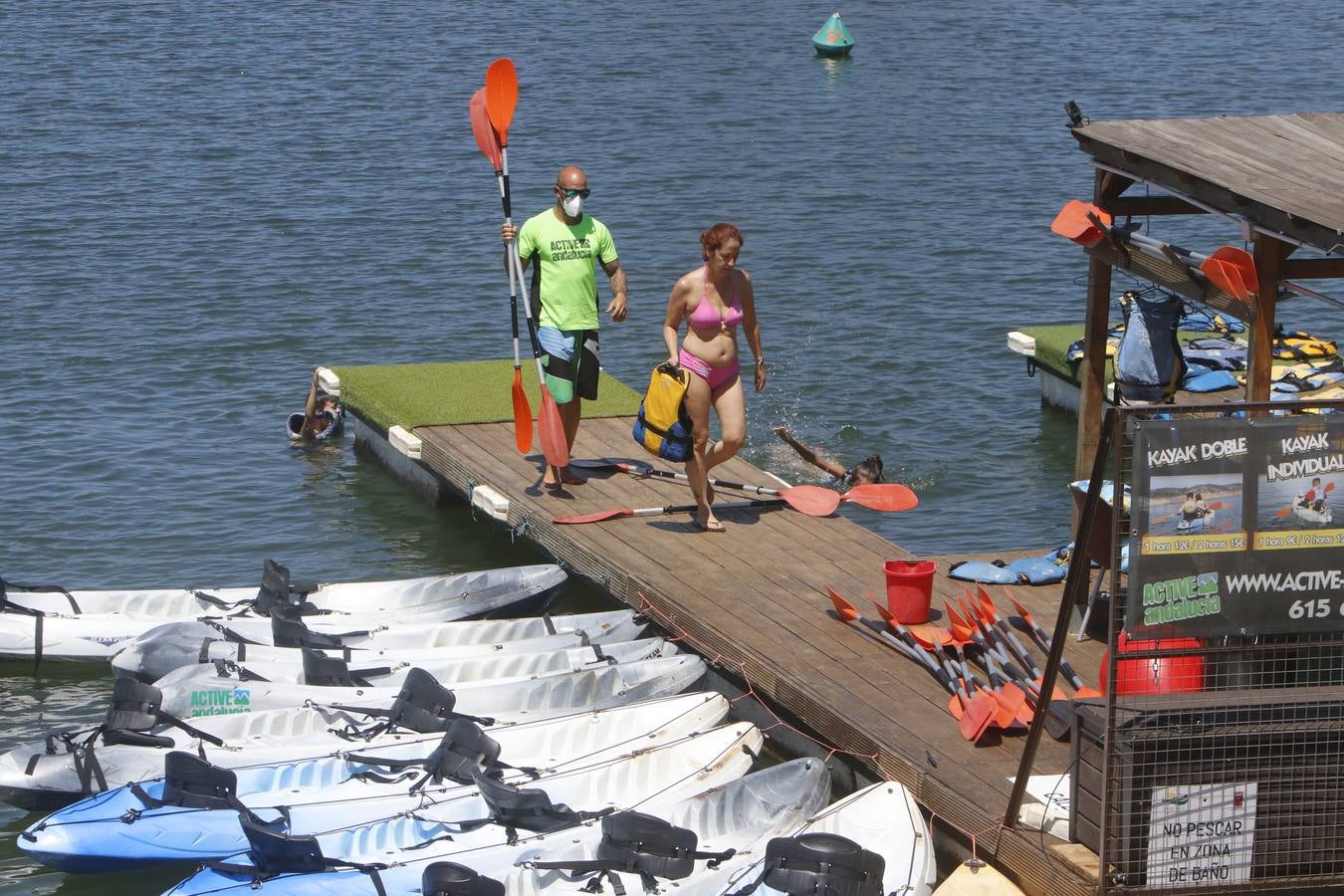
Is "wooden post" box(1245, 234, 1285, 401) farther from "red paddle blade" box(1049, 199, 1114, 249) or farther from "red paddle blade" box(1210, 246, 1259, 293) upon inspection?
"red paddle blade" box(1049, 199, 1114, 249)

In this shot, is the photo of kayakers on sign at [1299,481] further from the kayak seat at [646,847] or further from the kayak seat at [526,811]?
the kayak seat at [526,811]

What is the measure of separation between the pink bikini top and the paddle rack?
12.7ft

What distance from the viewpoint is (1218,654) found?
7359 millimetres

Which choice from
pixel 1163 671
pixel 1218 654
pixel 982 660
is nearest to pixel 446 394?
pixel 982 660

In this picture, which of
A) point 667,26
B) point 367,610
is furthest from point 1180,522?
point 667,26

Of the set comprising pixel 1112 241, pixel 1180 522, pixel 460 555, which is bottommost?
pixel 460 555

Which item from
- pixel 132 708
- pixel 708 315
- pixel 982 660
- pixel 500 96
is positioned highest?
pixel 500 96

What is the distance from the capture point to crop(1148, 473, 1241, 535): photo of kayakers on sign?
22.4ft

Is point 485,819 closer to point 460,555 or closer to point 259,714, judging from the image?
point 259,714

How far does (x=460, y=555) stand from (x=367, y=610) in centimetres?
221

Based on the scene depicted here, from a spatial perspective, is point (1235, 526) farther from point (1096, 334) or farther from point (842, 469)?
point (842, 469)

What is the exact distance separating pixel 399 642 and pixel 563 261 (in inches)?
104

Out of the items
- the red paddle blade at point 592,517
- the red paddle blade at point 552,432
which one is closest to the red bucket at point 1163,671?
the red paddle blade at point 592,517

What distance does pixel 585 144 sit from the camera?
28.5 m
